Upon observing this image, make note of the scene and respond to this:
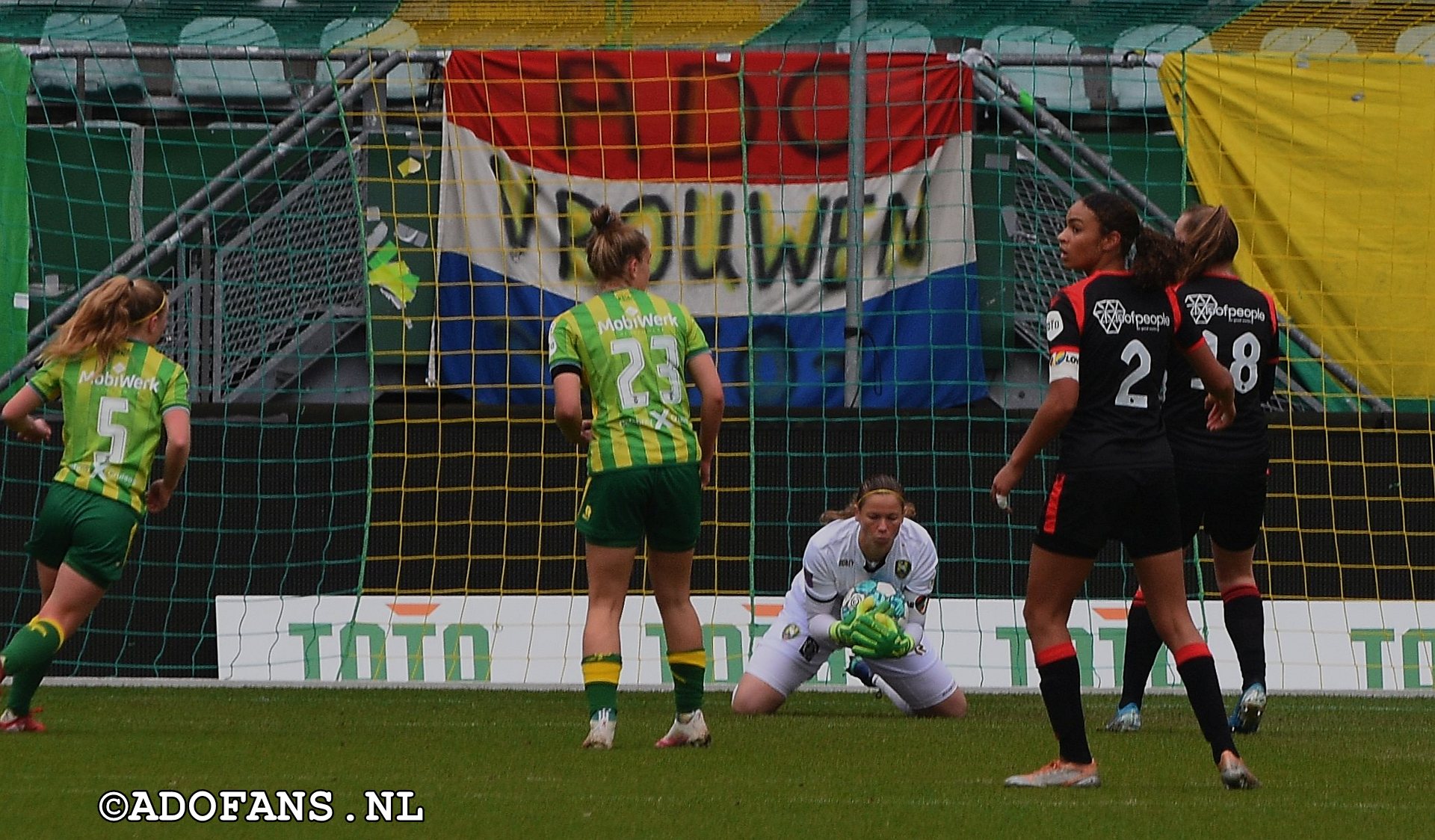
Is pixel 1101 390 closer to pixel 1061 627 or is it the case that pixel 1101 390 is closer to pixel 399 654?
pixel 1061 627

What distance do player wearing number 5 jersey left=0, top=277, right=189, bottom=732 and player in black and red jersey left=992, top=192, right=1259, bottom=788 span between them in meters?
2.96

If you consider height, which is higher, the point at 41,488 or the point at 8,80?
the point at 8,80

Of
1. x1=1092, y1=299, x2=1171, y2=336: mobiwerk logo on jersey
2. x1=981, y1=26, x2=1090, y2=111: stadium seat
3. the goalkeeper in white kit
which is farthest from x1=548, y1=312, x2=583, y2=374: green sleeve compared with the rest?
x1=981, y1=26, x2=1090, y2=111: stadium seat

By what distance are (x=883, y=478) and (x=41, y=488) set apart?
4.69 meters

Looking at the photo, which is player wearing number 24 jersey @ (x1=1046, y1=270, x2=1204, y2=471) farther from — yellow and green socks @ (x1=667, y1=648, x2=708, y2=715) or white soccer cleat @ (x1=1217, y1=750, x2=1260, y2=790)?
yellow and green socks @ (x1=667, y1=648, x2=708, y2=715)

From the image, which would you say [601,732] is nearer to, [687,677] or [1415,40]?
[687,677]

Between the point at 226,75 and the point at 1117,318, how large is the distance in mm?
8072

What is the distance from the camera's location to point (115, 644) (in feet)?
32.8

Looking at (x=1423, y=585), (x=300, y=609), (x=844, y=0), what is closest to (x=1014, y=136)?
(x=844, y=0)

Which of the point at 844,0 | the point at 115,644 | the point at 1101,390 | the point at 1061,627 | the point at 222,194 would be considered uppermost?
the point at 844,0

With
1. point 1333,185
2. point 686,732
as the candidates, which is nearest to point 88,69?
point 686,732

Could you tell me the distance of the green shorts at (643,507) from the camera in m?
6.09

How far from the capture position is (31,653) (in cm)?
616

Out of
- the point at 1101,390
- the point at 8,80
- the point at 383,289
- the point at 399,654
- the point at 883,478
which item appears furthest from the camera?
the point at 383,289
